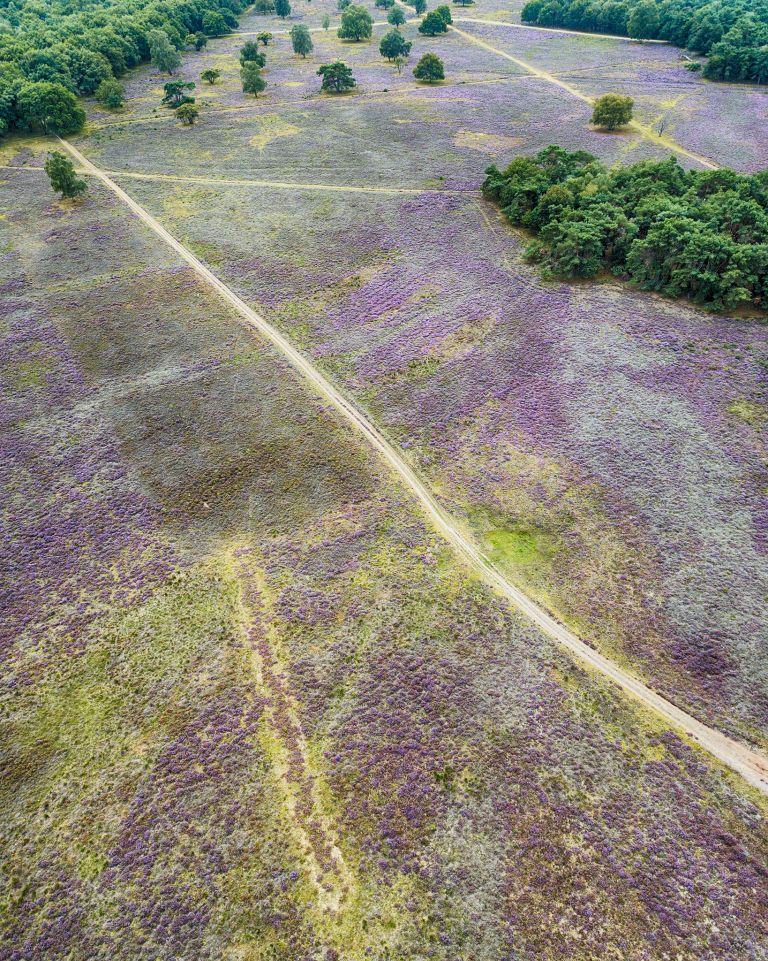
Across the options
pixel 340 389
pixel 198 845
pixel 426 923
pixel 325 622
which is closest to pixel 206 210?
pixel 340 389

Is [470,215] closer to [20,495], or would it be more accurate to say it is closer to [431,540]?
[431,540]

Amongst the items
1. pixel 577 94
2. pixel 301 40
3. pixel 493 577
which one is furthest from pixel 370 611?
pixel 301 40

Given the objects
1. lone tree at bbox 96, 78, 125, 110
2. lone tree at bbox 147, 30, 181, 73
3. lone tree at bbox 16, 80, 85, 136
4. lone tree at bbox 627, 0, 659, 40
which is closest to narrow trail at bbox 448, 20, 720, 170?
lone tree at bbox 627, 0, 659, 40

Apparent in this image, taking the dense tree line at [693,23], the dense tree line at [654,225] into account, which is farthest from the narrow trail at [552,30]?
the dense tree line at [654,225]

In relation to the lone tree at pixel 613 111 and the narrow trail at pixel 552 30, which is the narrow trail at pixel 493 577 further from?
the narrow trail at pixel 552 30

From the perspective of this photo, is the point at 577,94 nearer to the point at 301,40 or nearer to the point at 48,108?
the point at 301,40
